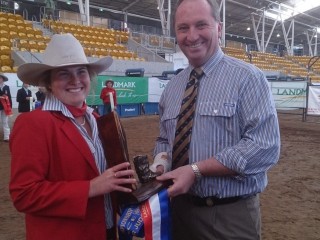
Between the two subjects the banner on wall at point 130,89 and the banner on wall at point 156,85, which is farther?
the banner on wall at point 156,85

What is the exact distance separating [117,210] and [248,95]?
2.80 ft

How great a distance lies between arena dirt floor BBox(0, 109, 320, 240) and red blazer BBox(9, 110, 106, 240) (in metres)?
2.27

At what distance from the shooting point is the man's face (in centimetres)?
155

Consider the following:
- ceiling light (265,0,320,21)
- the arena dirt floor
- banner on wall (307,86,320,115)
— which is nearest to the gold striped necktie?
the arena dirt floor

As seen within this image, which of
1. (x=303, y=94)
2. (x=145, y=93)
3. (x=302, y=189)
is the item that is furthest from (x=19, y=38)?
(x=302, y=189)

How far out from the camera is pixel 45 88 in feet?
5.49

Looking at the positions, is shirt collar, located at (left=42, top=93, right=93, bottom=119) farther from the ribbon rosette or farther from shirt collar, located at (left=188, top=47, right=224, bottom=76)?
shirt collar, located at (left=188, top=47, right=224, bottom=76)

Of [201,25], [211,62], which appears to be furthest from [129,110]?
[201,25]

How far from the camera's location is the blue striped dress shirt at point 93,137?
1546 millimetres

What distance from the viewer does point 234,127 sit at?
61.5 inches

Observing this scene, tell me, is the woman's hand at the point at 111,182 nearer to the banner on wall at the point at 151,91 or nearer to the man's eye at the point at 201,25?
the man's eye at the point at 201,25

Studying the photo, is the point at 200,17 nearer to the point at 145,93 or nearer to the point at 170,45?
the point at 145,93

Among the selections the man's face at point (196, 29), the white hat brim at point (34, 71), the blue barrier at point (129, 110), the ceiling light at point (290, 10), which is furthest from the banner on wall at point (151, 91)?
the ceiling light at point (290, 10)

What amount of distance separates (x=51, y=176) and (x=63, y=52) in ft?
1.92
